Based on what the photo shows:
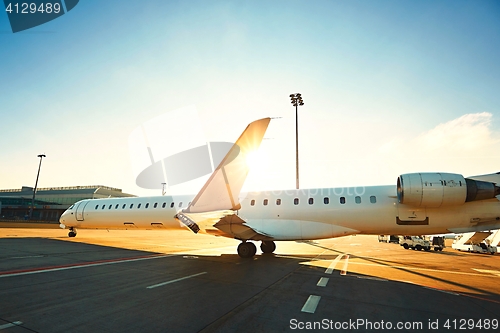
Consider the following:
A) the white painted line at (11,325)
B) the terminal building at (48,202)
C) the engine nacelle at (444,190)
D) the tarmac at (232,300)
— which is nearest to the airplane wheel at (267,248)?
the tarmac at (232,300)

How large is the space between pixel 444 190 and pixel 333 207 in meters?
4.16

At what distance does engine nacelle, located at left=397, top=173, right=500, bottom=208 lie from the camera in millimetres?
10055

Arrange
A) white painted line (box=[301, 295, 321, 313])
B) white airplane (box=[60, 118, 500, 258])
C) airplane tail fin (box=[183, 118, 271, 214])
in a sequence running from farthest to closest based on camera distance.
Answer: white airplane (box=[60, 118, 500, 258]) → airplane tail fin (box=[183, 118, 271, 214]) → white painted line (box=[301, 295, 321, 313])

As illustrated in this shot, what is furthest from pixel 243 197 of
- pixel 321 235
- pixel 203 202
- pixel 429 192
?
pixel 429 192

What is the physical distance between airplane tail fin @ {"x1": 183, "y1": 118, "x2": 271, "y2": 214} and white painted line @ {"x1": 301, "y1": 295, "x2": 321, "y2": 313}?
185 inches

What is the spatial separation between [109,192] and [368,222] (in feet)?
244

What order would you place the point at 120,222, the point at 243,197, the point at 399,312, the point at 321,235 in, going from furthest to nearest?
the point at 120,222 → the point at 243,197 → the point at 321,235 → the point at 399,312

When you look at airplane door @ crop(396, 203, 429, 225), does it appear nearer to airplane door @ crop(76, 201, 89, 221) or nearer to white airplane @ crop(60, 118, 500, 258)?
white airplane @ crop(60, 118, 500, 258)

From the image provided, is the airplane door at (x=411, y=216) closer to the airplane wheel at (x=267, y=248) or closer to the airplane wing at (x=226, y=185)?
the airplane wheel at (x=267, y=248)

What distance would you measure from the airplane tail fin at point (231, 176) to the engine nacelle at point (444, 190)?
643 cm

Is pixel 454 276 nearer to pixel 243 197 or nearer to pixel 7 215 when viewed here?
pixel 243 197

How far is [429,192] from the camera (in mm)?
10156

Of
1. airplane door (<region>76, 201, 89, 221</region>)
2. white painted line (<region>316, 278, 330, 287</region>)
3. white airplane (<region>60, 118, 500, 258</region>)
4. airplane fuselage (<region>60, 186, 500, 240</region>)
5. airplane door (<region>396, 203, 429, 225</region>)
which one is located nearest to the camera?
white painted line (<region>316, 278, 330, 287</region>)

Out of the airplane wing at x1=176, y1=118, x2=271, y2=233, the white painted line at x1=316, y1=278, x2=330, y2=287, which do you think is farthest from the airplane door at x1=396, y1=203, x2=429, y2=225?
the airplane wing at x1=176, y1=118, x2=271, y2=233
